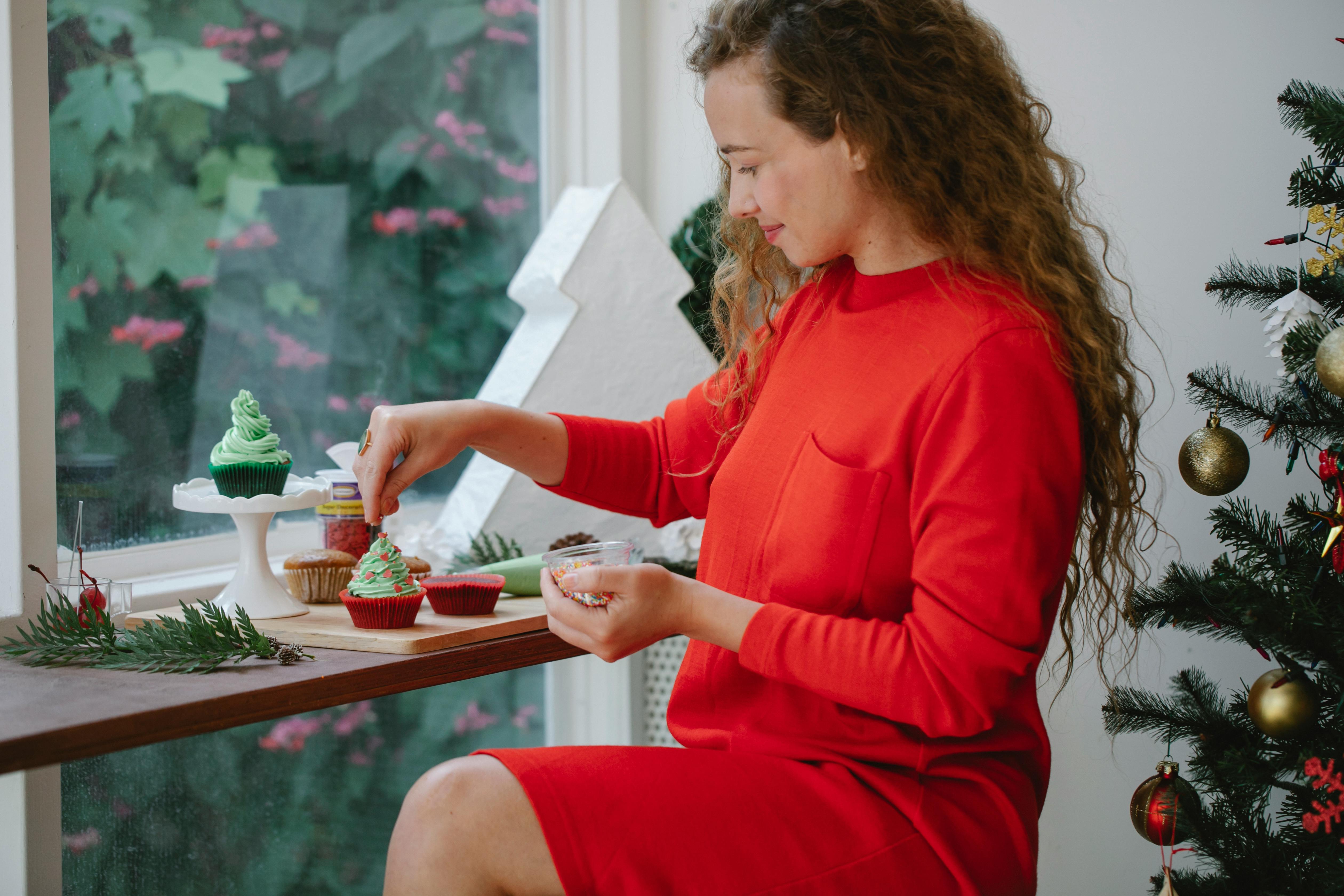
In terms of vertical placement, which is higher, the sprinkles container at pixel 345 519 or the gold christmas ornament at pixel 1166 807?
the sprinkles container at pixel 345 519

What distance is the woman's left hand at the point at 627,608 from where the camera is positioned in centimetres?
105

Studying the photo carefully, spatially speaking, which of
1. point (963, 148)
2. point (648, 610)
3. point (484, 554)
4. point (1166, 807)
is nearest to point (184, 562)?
point (484, 554)

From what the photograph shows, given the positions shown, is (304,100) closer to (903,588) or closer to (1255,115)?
(903,588)

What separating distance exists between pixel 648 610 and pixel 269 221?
4.10ft

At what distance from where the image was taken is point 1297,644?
49.8 inches

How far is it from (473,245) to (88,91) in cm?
86

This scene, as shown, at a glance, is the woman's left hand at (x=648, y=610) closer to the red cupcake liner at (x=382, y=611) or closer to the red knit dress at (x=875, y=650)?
the red knit dress at (x=875, y=650)

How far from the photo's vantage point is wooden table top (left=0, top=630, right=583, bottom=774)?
3.05 ft

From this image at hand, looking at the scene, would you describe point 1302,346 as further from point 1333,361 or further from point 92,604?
point 92,604

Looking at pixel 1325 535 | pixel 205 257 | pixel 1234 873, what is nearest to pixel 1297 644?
pixel 1325 535

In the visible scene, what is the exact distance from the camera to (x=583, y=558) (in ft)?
3.76

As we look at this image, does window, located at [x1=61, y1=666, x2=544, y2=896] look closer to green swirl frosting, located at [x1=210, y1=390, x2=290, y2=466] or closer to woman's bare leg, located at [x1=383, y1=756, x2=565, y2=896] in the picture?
green swirl frosting, located at [x1=210, y1=390, x2=290, y2=466]

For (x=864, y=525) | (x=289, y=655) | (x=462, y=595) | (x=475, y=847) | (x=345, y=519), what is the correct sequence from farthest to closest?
(x=345, y=519) → (x=462, y=595) → (x=289, y=655) → (x=864, y=525) → (x=475, y=847)

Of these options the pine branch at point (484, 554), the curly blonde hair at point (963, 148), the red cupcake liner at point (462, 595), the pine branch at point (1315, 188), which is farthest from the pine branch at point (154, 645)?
the pine branch at point (1315, 188)
